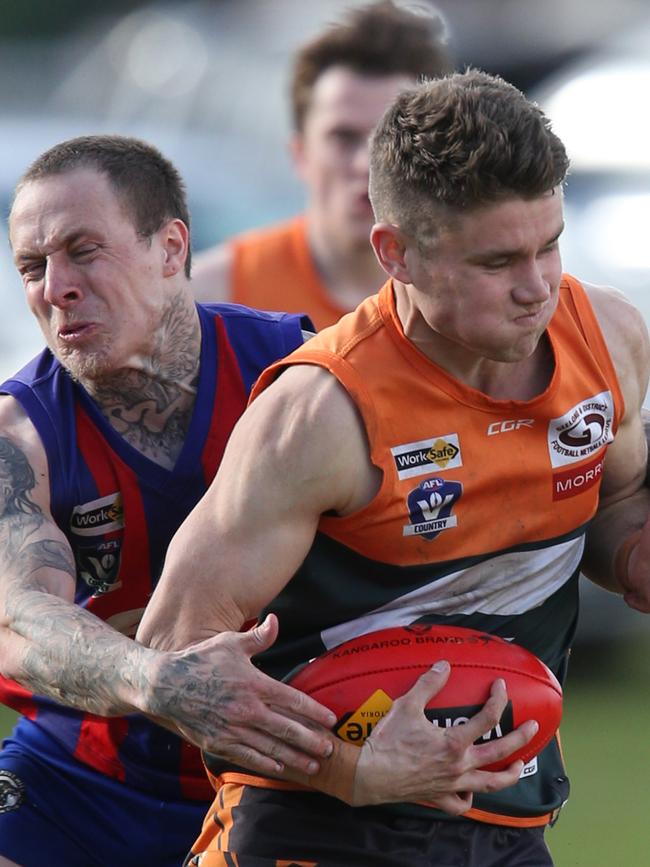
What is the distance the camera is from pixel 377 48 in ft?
18.9

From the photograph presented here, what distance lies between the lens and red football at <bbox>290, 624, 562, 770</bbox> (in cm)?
305

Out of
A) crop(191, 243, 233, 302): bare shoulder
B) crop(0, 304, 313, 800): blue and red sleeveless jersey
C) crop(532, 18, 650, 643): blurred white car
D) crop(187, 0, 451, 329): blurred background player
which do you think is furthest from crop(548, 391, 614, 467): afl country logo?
crop(532, 18, 650, 643): blurred white car

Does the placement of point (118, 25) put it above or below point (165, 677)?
above

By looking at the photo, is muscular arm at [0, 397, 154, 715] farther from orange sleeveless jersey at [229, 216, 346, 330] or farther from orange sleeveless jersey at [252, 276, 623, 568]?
orange sleeveless jersey at [229, 216, 346, 330]

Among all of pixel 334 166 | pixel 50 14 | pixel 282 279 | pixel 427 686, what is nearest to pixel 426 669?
pixel 427 686

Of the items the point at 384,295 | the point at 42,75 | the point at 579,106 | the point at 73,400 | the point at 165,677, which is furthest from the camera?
the point at 42,75

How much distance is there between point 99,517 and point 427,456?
3.32ft

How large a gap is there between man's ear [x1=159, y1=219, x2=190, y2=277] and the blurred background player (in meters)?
1.61

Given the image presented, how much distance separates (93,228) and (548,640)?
1.42m

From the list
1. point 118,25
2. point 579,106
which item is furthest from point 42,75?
point 579,106

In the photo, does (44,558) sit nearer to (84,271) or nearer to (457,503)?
(84,271)

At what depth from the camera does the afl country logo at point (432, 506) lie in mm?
3080

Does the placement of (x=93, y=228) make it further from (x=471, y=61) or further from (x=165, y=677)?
(x=471, y=61)

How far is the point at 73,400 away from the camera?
150 inches
